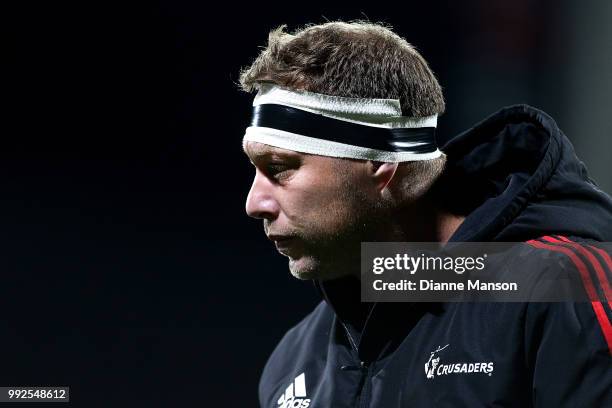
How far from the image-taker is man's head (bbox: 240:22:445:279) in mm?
1808

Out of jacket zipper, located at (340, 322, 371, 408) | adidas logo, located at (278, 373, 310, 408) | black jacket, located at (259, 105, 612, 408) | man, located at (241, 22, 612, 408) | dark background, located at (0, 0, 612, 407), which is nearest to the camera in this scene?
black jacket, located at (259, 105, 612, 408)

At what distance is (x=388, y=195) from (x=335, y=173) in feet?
0.41

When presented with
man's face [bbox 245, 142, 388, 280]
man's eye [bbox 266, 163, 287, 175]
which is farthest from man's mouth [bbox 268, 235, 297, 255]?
man's eye [bbox 266, 163, 287, 175]

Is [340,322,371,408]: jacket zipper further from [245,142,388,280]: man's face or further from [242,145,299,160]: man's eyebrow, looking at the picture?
[242,145,299,160]: man's eyebrow

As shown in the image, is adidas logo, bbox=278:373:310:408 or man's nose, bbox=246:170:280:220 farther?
adidas logo, bbox=278:373:310:408

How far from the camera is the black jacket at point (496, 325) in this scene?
1.46 meters

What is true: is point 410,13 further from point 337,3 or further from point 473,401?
point 473,401

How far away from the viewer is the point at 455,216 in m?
1.89

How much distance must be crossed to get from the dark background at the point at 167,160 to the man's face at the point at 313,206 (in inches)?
68.8

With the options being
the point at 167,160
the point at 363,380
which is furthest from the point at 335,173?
the point at 167,160

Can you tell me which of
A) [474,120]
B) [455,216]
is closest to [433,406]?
[455,216]

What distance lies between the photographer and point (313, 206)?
180 centimetres

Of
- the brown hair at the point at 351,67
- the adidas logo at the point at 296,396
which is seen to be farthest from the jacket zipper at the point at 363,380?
the brown hair at the point at 351,67

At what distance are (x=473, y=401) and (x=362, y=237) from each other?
446 mm
